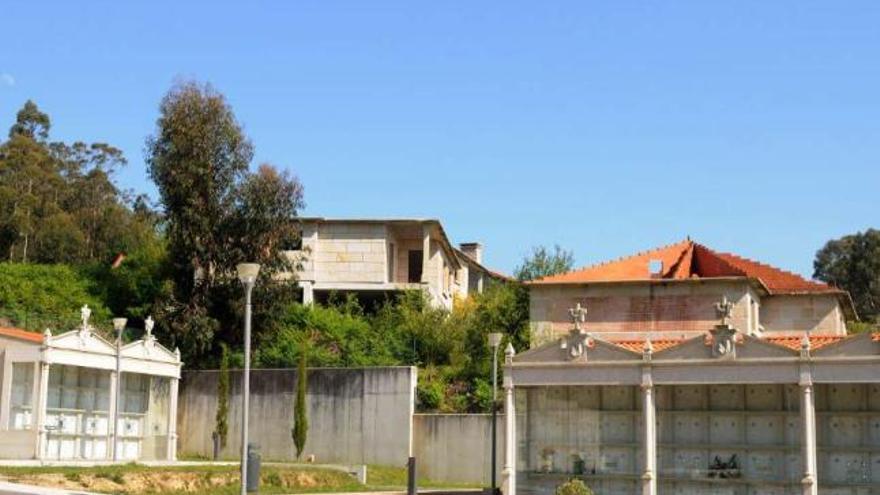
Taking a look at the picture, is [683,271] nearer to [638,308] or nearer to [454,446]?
[638,308]

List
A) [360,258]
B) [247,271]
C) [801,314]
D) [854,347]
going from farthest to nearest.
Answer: [360,258] → [801,314] → [854,347] → [247,271]

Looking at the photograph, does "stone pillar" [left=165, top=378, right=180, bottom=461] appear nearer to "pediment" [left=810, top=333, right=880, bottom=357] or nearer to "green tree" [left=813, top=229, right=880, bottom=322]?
"pediment" [left=810, top=333, right=880, bottom=357]

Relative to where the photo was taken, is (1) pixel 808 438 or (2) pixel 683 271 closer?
(1) pixel 808 438

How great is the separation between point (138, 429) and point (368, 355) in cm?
953

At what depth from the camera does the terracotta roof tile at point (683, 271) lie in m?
43.1

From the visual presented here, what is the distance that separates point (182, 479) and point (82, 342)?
863 cm

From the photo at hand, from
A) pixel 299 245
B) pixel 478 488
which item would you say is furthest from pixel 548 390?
pixel 299 245

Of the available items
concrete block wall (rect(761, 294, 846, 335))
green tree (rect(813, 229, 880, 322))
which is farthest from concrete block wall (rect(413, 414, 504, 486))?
green tree (rect(813, 229, 880, 322))

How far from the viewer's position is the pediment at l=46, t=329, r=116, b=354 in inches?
1393

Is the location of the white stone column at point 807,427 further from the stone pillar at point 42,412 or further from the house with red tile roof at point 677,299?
the stone pillar at point 42,412

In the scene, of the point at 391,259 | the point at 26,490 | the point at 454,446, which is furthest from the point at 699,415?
the point at 391,259

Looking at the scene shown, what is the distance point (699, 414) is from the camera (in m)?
29.9

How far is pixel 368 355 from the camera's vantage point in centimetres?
4609

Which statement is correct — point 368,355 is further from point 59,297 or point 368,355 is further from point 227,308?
point 59,297
